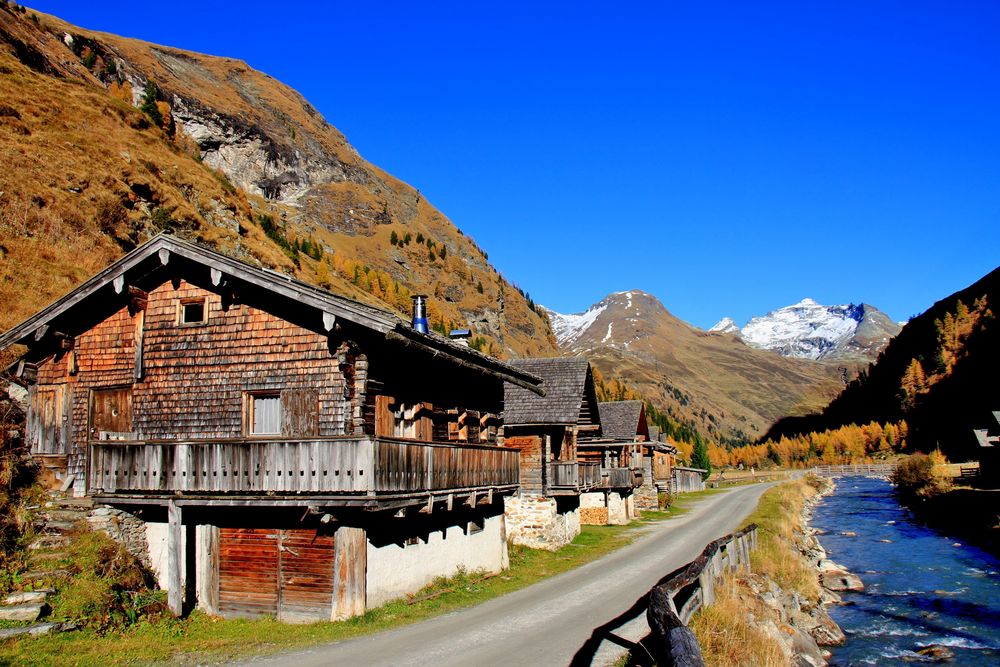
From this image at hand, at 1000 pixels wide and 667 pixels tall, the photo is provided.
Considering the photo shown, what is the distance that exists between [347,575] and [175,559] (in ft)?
13.1

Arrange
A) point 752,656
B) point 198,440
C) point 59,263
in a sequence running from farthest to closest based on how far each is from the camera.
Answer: point 59,263, point 198,440, point 752,656

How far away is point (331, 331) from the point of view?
58.0 feet

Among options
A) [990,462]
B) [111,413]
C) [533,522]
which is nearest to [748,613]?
[111,413]

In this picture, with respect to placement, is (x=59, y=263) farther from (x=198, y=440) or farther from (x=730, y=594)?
(x=730, y=594)

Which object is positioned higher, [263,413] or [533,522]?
[263,413]

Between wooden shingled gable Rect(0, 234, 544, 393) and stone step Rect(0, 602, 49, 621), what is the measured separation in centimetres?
793

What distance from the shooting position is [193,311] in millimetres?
19703

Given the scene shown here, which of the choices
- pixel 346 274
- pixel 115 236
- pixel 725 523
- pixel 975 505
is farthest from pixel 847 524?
pixel 346 274

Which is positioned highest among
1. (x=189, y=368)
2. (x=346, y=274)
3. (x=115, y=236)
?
(x=346, y=274)

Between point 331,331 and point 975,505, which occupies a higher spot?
point 331,331

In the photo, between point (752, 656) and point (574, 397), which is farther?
point (574, 397)

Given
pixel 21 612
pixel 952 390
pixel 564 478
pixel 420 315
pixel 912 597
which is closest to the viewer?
pixel 21 612

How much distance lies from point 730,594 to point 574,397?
66.2 ft

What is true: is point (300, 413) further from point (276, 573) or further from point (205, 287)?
point (205, 287)
